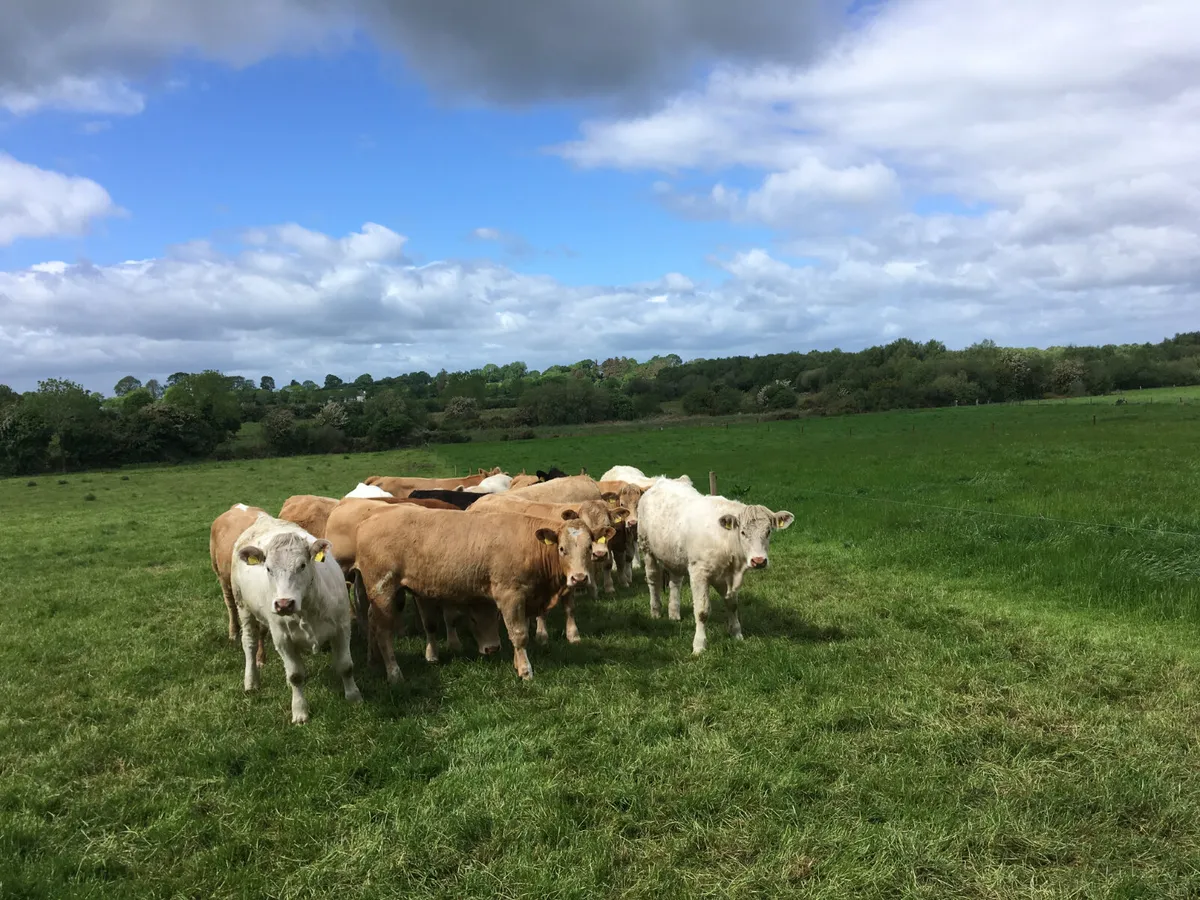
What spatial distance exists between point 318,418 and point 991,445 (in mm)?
61552

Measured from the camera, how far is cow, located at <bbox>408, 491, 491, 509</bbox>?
11.7 m

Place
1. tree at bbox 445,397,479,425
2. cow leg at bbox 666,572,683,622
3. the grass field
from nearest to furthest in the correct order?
the grass field
cow leg at bbox 666,572,683,622
tree at bbox 445,397,479,425

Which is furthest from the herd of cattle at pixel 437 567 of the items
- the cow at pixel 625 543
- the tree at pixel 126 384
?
the tree at pixel 126 384

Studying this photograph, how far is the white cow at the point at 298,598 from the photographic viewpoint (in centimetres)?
620

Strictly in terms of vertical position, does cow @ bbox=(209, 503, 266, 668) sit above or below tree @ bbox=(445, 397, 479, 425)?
below

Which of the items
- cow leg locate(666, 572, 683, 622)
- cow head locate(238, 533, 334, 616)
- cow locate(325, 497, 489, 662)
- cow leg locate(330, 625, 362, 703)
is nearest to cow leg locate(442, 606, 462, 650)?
cow locate(325, 497, 489, 662)

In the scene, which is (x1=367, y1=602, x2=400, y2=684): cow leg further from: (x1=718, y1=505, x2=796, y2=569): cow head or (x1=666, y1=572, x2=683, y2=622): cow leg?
(x1=718, y1=505, x2=796, y2=569): cow head

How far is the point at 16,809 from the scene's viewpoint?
5.12 metres

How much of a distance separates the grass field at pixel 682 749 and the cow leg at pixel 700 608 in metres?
0.27

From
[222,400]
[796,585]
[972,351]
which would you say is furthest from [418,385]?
[796,585]

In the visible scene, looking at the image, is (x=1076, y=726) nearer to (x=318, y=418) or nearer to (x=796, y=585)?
(x=796, y=585)

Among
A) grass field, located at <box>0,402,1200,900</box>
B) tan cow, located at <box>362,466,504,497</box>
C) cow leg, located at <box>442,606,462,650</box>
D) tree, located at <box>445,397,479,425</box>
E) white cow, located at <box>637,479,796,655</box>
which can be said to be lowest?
grass field, located at <box>0,402,1200,900</box>

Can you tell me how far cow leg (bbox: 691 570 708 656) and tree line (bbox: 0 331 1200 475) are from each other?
57651 mm

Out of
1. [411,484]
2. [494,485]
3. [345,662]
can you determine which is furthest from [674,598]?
[411,484]
